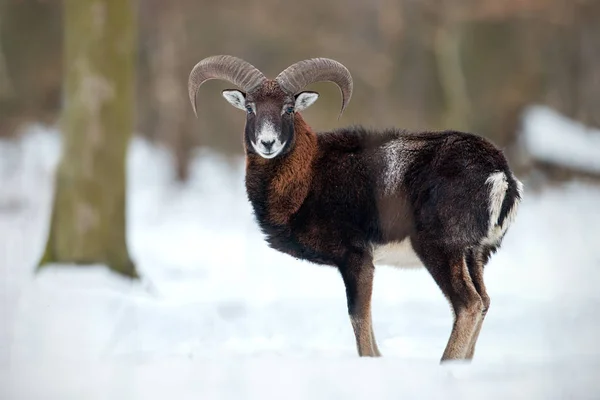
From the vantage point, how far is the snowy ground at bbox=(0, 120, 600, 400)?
596cm

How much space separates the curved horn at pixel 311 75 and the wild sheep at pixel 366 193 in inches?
0.4

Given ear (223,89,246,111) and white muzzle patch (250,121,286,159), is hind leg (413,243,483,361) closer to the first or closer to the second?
white muzzle patch (250,121,286,159)

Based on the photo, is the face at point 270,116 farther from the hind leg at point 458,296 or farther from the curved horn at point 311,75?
the hind leg at point 458,296

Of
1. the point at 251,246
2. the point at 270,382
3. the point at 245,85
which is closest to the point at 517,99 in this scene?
the point at 251,246

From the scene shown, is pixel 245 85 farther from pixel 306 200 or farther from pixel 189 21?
pixel 189 21

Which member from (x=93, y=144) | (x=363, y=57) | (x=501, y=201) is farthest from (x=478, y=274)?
(x=363, y=57)

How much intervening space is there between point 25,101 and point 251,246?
1156cm

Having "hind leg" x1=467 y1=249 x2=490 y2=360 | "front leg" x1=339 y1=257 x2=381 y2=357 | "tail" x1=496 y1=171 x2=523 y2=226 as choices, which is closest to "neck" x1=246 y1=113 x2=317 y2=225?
"front leg" x1=339 y1=257 x2=381 y2=357

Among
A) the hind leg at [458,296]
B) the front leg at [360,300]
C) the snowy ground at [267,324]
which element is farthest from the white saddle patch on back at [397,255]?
the snowy ground at [267,324]

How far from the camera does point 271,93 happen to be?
301 inches

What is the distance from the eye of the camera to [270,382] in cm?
597

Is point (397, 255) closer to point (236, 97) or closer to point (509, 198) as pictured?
point (509, 198)

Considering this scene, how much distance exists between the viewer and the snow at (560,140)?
59.3ft

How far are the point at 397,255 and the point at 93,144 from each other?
456cm
